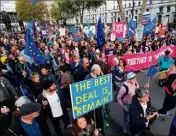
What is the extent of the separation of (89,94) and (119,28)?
28.6ft

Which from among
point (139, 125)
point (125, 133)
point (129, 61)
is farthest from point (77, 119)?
point (129, 61)

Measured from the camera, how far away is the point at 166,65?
24.1 feet

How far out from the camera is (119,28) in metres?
11.6

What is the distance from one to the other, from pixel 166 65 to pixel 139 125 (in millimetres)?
4197

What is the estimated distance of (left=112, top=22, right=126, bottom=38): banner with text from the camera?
11.5m

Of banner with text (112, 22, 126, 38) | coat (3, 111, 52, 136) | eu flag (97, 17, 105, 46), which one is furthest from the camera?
banner with text (112, 22, 126, 38)

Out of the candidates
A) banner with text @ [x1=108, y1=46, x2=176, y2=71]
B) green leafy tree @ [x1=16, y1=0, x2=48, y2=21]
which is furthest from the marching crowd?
green leafy tree @ [x1=16, y1=0, x2=48, y2=21]

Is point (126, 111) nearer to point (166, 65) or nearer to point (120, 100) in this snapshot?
point (120, 100)

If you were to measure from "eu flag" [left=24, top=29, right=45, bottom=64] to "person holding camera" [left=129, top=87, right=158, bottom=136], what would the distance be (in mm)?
4999

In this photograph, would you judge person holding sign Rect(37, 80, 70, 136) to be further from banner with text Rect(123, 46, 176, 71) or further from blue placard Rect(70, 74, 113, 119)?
banner with text Rect(123, 46, 176, 71)

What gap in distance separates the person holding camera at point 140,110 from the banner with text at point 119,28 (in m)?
8.25

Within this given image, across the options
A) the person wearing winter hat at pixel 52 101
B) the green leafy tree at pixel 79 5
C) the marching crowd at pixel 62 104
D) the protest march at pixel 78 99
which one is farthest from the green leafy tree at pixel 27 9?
the person wearing winter hat at pixel 52 101

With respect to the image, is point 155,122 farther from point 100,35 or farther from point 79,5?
point 79,5

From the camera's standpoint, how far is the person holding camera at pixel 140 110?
3584 mm
